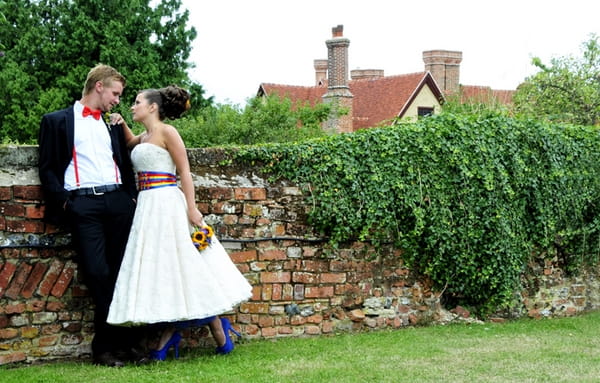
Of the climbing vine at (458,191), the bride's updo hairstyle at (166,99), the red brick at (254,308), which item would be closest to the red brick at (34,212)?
the bride's updo hairstyle at (166,99)

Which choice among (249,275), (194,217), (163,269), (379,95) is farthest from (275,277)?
(379,95)

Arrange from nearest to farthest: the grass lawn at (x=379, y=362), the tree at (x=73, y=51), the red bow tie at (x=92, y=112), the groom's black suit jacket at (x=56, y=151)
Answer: the grass lawn at (x=379, y=362)
the groom's black suit jacket at (x=56, y=151)
the red bow tie at (x=92, y=112)
the tree at (x=73, y=51)

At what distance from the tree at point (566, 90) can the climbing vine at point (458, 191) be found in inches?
333

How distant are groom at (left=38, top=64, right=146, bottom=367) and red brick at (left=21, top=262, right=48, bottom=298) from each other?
0.34m

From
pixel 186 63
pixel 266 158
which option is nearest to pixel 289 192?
pixel 266 158

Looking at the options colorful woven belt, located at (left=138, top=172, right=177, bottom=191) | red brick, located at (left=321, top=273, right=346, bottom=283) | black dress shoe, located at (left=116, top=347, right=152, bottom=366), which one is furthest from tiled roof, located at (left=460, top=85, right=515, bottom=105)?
black dress shoe, located at (left=116, top=347, right=152, bottom=366)

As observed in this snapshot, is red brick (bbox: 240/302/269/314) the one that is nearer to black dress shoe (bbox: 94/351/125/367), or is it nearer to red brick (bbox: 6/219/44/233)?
black dress shoe (bbox: 94/351/125/367)

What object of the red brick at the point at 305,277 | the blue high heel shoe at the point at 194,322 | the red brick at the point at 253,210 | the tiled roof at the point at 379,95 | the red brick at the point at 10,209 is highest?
the tiled roof at the point at 379,95

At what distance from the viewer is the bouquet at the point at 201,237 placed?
5.81 m

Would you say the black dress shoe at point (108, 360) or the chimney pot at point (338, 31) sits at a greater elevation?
the chimney pot at point (338, 31)

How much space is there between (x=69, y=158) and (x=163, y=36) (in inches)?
845

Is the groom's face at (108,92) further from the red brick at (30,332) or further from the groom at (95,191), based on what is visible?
the red brick at (30,332)

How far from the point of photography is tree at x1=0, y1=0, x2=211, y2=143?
23.6 meters

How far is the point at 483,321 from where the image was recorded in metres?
8.20
